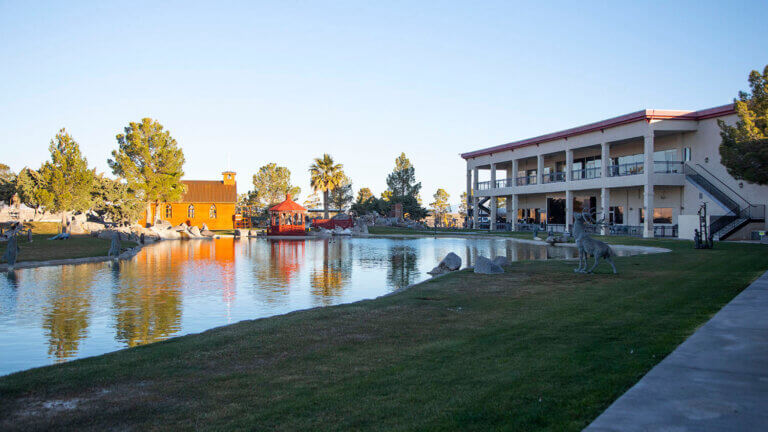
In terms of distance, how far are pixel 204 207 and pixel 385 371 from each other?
66812 mm

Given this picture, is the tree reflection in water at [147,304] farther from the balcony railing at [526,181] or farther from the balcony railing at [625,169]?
the balcony railing at [526,181]

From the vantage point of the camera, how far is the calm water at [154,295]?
9.77m

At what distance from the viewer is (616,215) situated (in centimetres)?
4581

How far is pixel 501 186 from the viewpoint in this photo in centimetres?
5953

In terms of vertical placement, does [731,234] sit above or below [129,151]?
below

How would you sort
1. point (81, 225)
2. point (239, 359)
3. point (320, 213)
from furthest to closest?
point (320, 213) < point (81, 225) < point (239, 359)

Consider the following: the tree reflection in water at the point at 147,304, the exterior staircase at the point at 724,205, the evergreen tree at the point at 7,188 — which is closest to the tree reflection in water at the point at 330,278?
the tree reflection in water at the point at 147,304

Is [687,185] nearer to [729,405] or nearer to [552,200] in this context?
[552,200]

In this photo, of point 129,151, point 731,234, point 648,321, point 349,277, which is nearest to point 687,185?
point 731,234

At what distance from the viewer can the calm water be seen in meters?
9.77

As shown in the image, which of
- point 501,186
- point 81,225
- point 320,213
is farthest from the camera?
point 320,213

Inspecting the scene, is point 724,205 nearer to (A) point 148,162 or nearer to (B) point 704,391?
(B) point 704,391

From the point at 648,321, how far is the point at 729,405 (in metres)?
4.54

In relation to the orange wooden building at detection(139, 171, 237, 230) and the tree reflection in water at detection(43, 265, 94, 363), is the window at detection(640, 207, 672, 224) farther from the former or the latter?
the orange wooden building at detection(139, 171, 237, 230)
